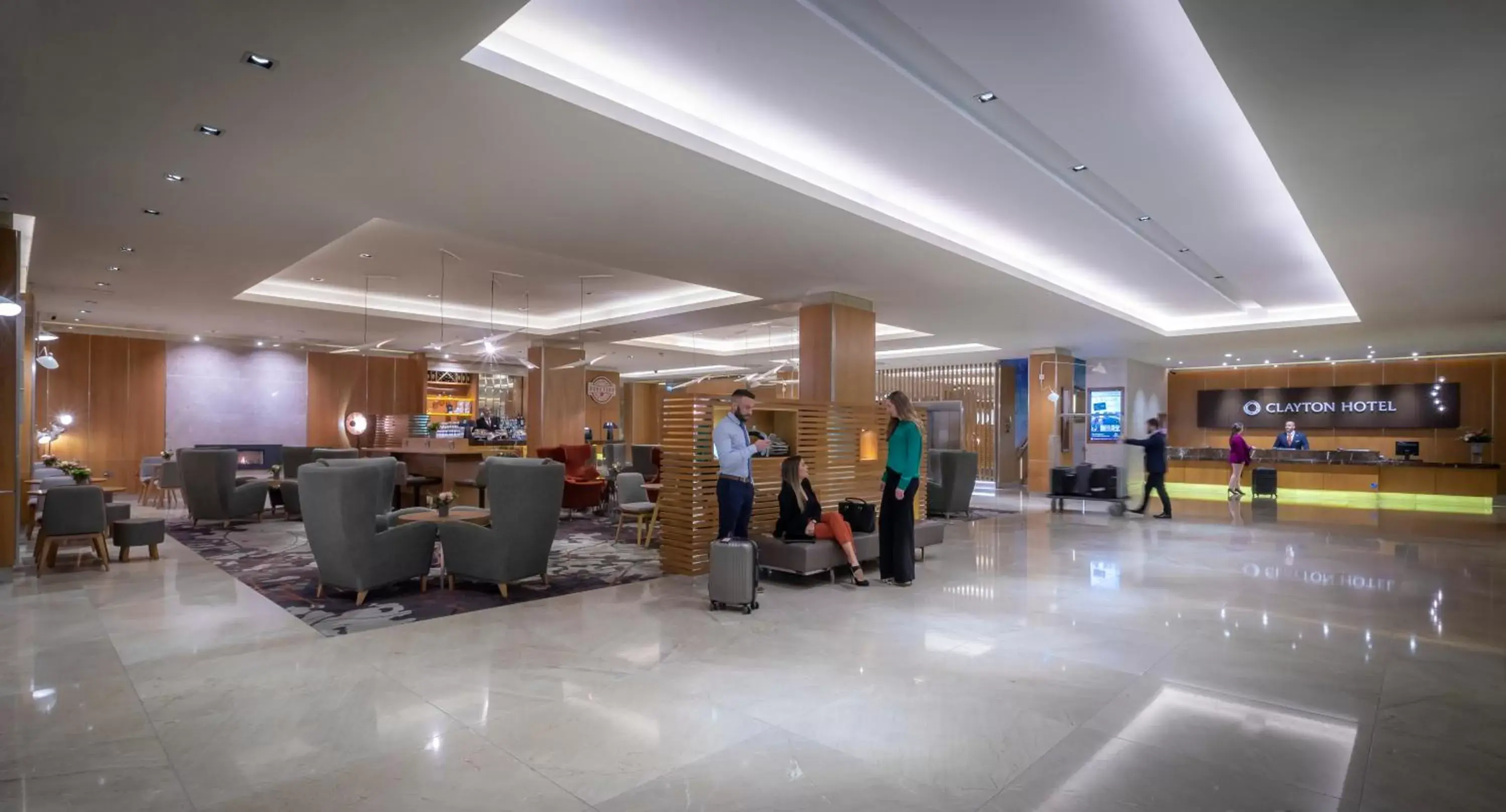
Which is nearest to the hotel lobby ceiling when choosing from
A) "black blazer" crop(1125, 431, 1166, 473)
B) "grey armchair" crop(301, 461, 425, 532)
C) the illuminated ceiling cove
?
the illuminated ceiling cove

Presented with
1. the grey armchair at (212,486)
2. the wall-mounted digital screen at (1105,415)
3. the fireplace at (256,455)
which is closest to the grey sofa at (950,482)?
the wall-mounted digital screen at (1105,415)

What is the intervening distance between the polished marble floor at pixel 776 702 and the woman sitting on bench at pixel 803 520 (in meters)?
0.49

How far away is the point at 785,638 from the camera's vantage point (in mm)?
5180

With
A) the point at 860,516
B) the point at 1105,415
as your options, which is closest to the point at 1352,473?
the point at 1105,415

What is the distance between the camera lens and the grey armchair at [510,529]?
20.8 ft

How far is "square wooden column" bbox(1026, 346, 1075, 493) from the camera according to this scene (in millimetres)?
17422

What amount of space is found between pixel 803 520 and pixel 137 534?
728cm

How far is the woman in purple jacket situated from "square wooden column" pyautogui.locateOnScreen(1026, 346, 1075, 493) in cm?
→ 340

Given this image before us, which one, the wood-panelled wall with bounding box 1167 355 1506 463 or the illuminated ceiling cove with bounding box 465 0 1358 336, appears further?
the wood-panelled wall with bounding box 1167 355 1506 463

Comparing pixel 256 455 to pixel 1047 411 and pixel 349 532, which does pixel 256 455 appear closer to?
A: pixel 349 532

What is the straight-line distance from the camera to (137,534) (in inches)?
313

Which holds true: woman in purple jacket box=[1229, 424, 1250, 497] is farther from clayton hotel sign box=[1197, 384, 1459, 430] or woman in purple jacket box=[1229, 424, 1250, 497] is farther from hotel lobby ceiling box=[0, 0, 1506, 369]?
hotel lobby ceiling box=[0, 0, 1506, 369]

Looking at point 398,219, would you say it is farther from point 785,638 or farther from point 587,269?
point 785,638

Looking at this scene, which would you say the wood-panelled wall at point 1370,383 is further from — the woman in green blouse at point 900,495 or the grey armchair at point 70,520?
the grey armchair at point 70,520
